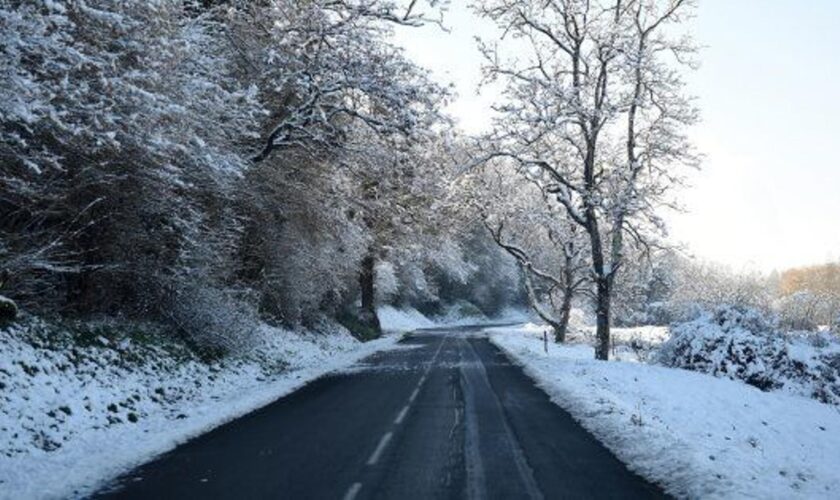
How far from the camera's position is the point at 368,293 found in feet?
155

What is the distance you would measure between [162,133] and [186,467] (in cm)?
742

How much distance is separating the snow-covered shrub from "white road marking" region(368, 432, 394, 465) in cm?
1526

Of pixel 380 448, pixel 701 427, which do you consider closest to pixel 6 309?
pixel 380 448

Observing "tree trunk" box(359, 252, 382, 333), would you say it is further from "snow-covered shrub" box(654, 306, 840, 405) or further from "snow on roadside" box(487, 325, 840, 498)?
"snow-covered shrub" box(654, 306, 840, 405)

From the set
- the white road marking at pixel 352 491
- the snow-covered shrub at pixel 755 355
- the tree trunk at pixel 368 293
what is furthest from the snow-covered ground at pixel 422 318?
the white road marking at pixel 352 491

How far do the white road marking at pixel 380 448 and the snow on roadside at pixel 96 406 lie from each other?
3093 millimetres

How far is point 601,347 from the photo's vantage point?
26.1 m

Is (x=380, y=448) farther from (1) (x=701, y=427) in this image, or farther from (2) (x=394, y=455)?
(1) (x=701, y=427)

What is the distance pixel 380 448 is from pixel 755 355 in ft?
55.3

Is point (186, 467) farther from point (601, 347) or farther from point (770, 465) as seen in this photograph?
point (601, 347)

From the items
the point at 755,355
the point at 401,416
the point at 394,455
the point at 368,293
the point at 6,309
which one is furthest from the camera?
the point at 368,293

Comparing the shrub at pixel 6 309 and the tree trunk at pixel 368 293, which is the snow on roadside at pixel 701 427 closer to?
the shrub at pixel 6 309

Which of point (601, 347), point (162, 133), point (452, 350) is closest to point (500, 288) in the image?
point (452, 350)

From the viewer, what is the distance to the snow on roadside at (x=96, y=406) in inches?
356
